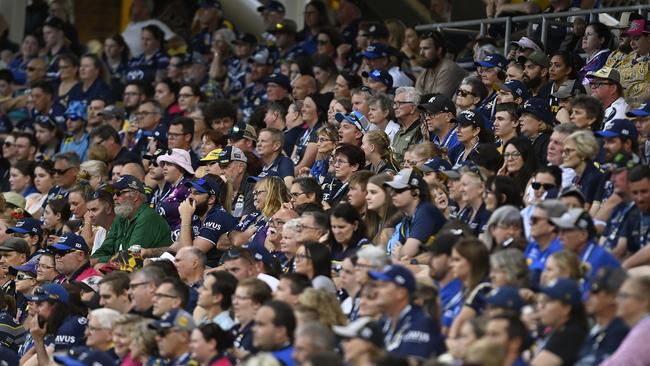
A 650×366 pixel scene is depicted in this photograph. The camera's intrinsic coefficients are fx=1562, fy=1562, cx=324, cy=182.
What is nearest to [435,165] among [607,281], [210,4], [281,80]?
[607,281]

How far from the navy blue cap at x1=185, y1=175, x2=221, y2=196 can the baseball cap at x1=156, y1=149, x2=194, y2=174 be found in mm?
549

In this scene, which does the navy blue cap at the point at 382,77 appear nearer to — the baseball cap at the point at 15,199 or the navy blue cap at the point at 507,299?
the baseball cap at the point at 15,199

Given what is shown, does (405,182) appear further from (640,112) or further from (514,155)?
(640,112)

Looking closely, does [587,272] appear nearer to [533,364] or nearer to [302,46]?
[533,364]

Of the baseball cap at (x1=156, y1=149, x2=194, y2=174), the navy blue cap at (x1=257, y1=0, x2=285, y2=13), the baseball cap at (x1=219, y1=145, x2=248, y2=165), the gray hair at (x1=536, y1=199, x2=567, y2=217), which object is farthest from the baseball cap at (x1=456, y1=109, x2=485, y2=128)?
the navy blue cap at (x1=257, y1=0, x2=285, y2=13)

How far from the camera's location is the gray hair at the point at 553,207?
9.47 m

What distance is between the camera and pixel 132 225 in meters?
13.2

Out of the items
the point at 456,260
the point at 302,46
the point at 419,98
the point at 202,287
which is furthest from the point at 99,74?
the point at 456,260

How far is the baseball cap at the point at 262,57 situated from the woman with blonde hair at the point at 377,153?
5.27m

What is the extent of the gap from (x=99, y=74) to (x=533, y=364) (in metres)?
11.8

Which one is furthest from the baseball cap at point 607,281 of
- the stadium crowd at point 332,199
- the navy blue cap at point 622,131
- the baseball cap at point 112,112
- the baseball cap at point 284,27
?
the baseball cap at point 284,27

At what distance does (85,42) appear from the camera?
2322cm

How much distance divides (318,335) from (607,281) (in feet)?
5.12

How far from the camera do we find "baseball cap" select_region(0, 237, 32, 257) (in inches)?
536
